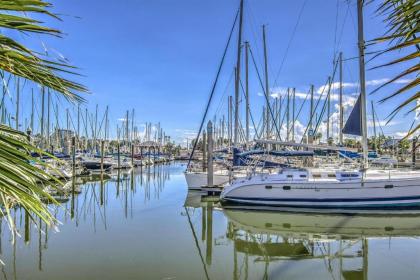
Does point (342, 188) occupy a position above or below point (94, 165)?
above

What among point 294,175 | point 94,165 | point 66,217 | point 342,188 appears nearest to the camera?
point 66,217

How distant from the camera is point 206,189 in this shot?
21.6m

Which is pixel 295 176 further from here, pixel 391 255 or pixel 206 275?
pixel 206 275

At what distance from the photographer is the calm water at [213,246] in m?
8.41

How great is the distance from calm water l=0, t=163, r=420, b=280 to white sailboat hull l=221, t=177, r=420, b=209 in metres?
1.18

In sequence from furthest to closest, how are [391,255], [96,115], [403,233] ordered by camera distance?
[96,115] → [403,233] → [391,255]

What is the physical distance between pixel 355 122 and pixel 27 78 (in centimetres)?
1812

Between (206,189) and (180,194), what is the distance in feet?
9.83

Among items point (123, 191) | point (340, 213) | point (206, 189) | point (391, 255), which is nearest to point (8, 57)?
point (391, 255)

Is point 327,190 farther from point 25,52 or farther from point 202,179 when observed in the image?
point 25,52

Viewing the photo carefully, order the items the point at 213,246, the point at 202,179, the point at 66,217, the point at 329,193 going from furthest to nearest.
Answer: the point at 202,179 < the point at 329,193 < the point at 66,217 < the point at 213,246

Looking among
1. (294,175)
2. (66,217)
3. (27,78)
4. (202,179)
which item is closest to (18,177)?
(27,78)

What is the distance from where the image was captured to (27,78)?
1.86 m

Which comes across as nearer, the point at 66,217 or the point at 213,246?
the point at 213,246
